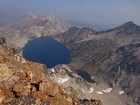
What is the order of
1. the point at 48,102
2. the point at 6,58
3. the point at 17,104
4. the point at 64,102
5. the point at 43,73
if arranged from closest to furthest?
the point at 17,104
the point at 48,102
the point at 64,102
the point at 6,58
the point at 43,73

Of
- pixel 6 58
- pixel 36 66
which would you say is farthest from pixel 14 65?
pixel 36 66

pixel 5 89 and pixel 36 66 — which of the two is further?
pixel 36 66

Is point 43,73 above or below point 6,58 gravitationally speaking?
below

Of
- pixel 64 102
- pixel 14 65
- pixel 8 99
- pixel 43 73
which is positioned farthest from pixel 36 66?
pixel 8 99

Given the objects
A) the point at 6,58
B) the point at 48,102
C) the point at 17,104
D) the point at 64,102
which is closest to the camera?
the point at 17,104

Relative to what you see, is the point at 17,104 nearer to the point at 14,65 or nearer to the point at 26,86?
the point at 26,86

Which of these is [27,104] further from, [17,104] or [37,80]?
[37,80]
